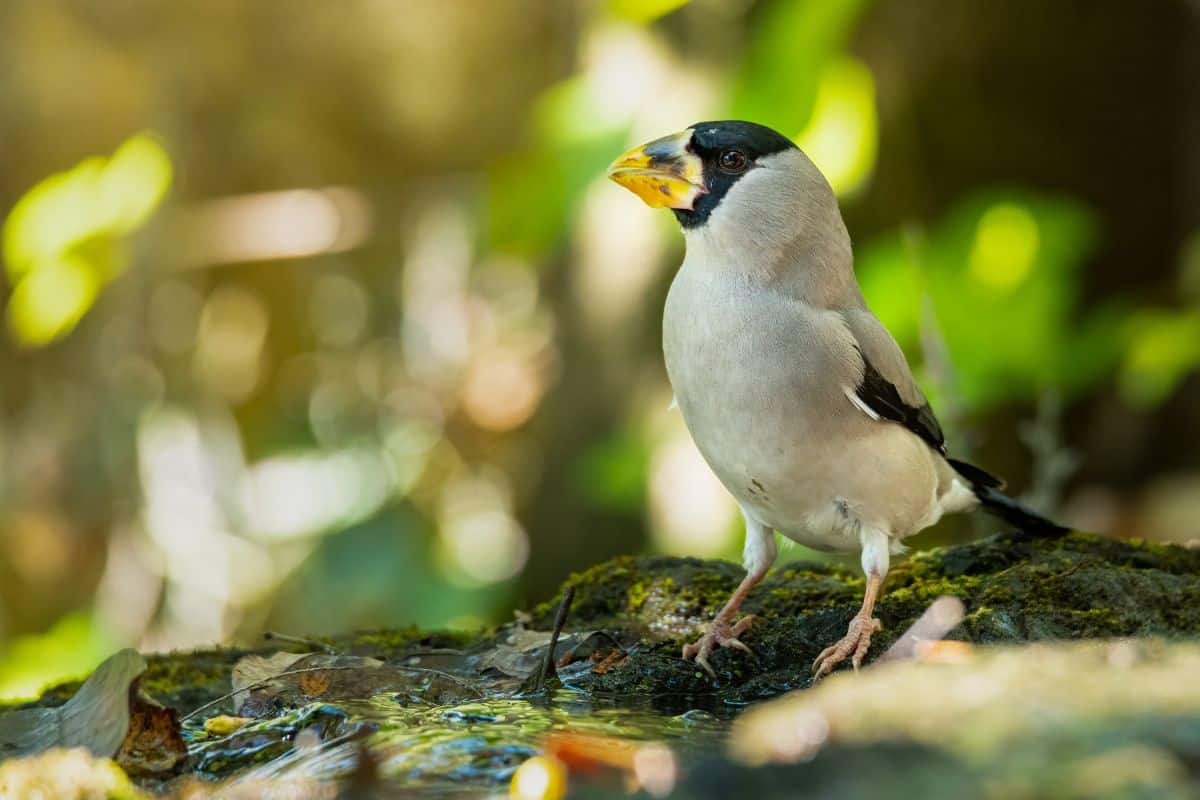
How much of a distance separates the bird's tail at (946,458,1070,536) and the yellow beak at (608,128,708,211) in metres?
1.24

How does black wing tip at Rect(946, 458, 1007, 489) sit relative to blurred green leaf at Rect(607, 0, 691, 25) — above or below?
below

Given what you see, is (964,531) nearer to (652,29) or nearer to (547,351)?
(652,29)

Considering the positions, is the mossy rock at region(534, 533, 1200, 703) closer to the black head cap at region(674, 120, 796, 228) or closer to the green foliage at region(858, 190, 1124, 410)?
the black head cap at region(674, 120, 796, 228)

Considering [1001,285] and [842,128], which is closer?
[842,128]

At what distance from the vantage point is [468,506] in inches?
392

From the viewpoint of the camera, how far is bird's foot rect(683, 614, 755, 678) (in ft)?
10.9

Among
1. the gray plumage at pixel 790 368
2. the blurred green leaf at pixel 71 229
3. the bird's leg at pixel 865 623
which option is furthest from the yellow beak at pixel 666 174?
the blurred green leaf at pixel 71 229

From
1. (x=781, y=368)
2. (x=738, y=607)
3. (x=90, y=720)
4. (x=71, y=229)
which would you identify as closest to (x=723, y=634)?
(x=738, y=607)

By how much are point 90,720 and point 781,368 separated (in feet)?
6.03

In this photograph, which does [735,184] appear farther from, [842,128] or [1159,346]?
[1159,346]

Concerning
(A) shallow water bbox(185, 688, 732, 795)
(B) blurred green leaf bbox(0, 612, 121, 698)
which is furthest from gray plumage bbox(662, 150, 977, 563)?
(B) blurred green leaf bbox(0, 612, 121, 698)

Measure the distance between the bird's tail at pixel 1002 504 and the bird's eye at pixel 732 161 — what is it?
118cm

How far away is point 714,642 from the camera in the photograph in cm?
337

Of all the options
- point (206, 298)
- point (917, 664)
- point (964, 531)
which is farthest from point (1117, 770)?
point (206, 298)
